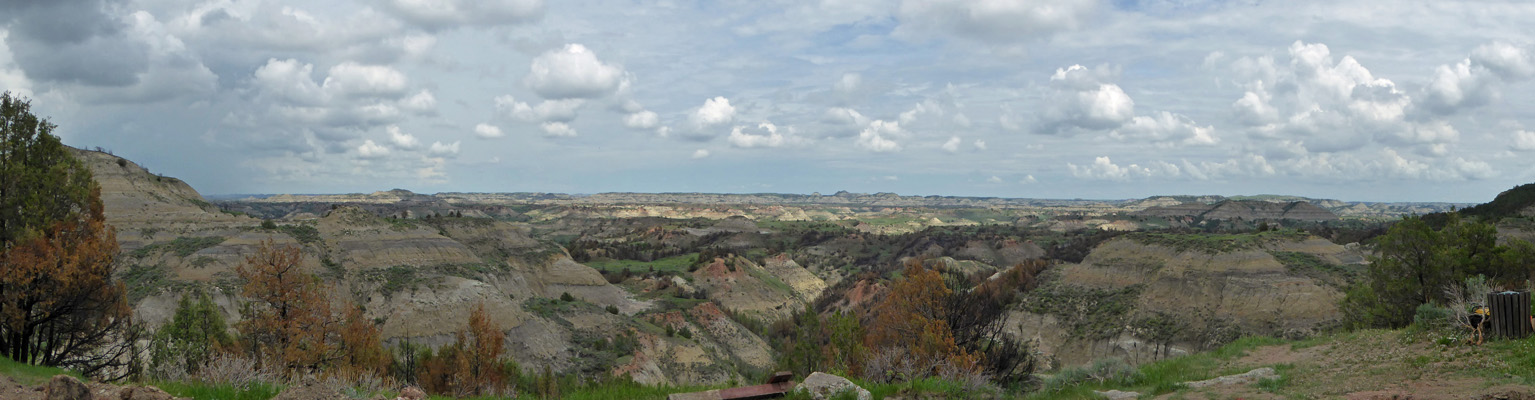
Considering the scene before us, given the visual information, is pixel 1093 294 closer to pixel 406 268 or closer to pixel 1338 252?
pixel 1338 252

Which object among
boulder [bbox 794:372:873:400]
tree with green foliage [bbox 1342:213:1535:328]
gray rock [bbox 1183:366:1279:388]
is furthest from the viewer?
tree with green foliage [bbox 1342:213:1535:328]

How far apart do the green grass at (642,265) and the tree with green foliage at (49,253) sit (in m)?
68.6

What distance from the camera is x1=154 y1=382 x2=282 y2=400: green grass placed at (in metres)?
9.19

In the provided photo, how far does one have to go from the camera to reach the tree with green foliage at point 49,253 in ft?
54.9

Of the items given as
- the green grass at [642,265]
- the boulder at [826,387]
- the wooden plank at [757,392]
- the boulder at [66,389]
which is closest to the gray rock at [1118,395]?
the boulder at [826,387]

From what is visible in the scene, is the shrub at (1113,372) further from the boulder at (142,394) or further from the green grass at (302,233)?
the green grass at (302,233)

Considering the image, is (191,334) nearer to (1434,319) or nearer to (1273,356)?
(1273,356)

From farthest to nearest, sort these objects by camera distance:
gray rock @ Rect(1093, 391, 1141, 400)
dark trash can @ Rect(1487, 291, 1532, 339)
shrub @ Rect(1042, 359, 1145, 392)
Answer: shrub @ Rect(1042, 359, 1145, 392) → dark trash can @ Rect(1487, 291, 1532, 339) → gray rock @ Rect(1093, 391, 1141, 400)

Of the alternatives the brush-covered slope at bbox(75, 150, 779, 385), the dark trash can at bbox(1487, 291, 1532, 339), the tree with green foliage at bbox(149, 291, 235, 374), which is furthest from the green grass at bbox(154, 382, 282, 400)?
the brush-covered slope at bbox(75, 150, 779, 385)

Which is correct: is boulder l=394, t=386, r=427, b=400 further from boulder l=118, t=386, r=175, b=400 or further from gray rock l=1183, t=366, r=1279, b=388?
gray rock l=1183, t=366, r=1279, b=388

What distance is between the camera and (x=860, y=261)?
12050 cm

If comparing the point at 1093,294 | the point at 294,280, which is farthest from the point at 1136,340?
the point at 294,280

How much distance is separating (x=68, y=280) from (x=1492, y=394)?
2740cm

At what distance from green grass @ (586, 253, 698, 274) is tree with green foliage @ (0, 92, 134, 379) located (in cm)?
6857
